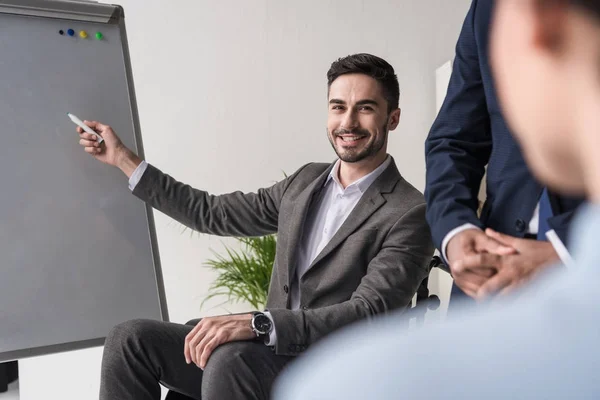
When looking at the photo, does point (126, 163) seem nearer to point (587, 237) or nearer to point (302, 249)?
point (302, 249)

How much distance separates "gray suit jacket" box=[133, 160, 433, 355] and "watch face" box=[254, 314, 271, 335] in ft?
0.05

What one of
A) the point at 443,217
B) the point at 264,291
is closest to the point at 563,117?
the point at 443,217

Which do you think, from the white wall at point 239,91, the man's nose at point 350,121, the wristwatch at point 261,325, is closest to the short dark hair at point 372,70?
the man's nose at point 350,121

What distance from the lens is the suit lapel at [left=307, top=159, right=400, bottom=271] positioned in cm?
157

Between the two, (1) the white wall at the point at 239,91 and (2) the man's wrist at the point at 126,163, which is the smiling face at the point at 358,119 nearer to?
(2) the man's wrist at the point at 126,163

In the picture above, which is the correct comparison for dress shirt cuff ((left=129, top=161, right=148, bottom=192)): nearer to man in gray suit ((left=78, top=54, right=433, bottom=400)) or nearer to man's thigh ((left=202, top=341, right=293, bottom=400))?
man in gray suit ((left=78, top=54, right=433, bottom=400))

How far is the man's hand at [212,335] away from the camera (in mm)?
1322

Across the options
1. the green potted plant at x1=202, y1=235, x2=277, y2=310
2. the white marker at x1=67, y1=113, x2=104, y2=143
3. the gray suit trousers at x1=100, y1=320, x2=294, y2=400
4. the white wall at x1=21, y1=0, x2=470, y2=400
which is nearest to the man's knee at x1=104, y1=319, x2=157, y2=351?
the gray suit trousers at x1=100, y1=320, x2=294, y2=400

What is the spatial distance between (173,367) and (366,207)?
58cm

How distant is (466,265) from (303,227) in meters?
1.08

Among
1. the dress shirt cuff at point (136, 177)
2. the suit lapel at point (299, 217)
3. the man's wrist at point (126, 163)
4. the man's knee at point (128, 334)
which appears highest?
the man's wrist at point (126, 163)

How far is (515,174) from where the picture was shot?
2.25 ft

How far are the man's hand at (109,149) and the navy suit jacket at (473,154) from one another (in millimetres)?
1047

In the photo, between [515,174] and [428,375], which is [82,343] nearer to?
[515,174]
